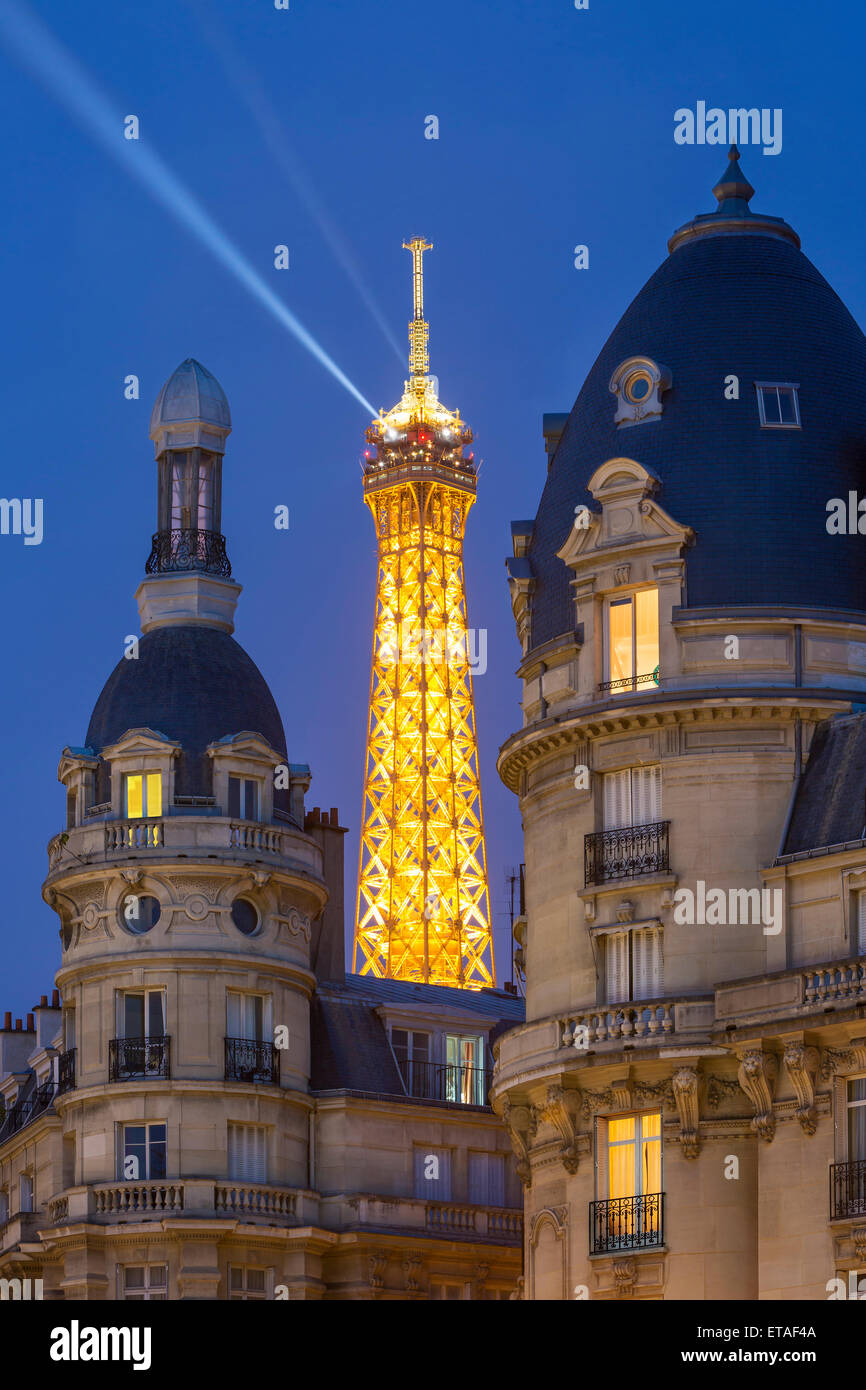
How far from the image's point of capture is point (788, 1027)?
174 ft

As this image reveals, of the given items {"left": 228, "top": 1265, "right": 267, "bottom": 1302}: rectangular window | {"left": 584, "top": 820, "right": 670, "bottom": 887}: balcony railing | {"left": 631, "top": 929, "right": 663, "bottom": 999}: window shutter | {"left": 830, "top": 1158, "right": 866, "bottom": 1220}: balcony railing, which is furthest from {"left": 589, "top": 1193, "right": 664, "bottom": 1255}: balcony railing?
{"left": 228, "top": 1265, "right": 267, "bottom": 1302}: rectangular window

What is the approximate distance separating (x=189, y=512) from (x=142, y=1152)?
652 inches

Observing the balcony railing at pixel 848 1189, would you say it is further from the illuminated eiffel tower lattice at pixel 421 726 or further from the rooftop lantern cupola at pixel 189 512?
the illuminated eiffel tower lattice at pixel 421 726

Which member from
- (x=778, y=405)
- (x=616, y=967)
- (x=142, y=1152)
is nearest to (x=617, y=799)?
(x=616, y=967)

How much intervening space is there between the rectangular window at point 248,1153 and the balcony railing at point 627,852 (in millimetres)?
12502

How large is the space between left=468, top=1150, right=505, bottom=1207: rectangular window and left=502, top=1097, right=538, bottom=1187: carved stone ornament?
1098 cm

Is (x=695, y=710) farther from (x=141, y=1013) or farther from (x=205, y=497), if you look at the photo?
(x=205, y=497)

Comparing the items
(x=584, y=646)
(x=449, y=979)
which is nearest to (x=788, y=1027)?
(x=584, y=646)

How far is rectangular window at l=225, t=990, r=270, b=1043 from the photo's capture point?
67562 mm

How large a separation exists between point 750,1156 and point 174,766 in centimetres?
1926

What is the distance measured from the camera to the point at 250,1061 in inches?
2657

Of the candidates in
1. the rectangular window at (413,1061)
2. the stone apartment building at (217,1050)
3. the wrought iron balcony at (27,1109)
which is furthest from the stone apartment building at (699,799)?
the wrought iron balcony at (27,1109)

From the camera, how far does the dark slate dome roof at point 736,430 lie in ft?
192

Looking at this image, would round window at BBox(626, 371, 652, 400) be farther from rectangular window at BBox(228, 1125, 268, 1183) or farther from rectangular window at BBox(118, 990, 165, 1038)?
rectangular window at BBox(228, 1125, 268, 1183)
